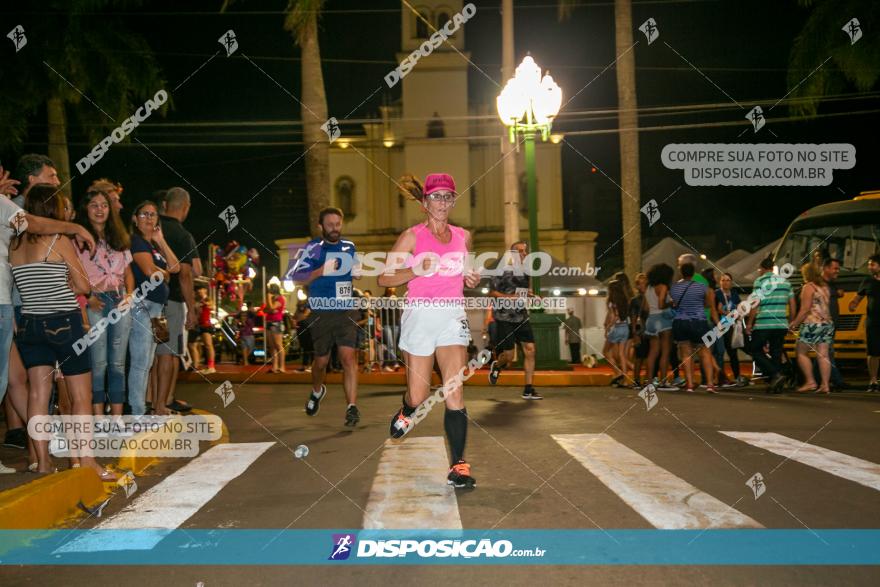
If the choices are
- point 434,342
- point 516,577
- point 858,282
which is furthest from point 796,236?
point 516,577

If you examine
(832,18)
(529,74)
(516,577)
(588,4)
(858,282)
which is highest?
(588,4)

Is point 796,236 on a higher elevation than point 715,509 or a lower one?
higher

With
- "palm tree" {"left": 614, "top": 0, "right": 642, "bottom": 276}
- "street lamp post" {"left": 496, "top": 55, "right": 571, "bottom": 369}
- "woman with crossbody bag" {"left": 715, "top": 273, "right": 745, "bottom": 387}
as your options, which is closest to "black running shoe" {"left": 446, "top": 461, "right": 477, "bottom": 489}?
"woman with crossbody bag" {"left": 715, "top": 273, "right": 745, "bottom": 387}

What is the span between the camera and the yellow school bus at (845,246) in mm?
15141

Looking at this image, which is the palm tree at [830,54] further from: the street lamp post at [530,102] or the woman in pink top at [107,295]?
the woman in pink top at [107,295]

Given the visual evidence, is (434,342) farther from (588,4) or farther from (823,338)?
(588,4)

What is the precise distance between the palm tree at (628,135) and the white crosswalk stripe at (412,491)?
48.9ft

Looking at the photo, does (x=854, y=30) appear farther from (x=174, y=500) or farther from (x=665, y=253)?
(x=174, y=500)

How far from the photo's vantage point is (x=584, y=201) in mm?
56562

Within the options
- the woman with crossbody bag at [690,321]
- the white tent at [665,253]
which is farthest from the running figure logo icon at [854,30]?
the woman with crossbody bag at [690,321]

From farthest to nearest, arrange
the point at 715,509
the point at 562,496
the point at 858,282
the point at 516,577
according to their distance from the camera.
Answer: the point at 858,282 → the point at 562,496 → the point at 715,509 → the point at 516,577

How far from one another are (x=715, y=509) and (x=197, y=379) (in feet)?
45.0

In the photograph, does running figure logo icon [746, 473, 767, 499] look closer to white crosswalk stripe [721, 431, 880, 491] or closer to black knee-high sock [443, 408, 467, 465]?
white crosswalk stripe [721, 431, 880, 491]

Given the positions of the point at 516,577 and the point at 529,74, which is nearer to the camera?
the point at 516,577
